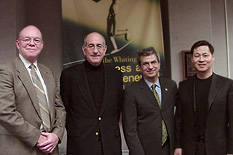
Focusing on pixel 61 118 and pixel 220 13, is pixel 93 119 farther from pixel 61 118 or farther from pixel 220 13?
pixel 220 13

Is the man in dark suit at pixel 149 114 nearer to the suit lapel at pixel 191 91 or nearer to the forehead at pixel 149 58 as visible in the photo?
the forehead at pixel 149 58

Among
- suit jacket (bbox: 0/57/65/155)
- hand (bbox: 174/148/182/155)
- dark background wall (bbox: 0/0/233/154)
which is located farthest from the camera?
dark background wall (bbox: 0/0/233/154)

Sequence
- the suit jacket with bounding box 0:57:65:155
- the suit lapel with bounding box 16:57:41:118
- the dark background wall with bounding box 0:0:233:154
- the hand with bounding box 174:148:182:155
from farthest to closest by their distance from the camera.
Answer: the dark background wall with bounding box 0:0:233:154
the hand with bounding box 174:148:182:155
the suit lapel with bounding box 16:57:41:118
the suit jacket with bounding box 0:57:65:155

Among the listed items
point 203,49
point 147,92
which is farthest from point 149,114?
point 203,49

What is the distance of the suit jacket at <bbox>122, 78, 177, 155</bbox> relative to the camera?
6.27 feet

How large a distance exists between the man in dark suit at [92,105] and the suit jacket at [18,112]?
35 centimetres

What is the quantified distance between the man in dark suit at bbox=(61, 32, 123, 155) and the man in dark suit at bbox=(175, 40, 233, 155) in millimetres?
634

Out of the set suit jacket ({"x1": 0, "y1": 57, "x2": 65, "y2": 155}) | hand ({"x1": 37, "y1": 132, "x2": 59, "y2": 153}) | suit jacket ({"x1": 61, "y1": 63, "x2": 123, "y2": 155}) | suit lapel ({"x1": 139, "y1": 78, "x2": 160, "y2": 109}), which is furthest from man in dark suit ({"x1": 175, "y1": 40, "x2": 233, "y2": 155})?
suit jacket ({"x1": 0, "y1": 57, "x2": 65, "y2": 155})

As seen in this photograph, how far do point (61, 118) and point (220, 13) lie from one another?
126 inches

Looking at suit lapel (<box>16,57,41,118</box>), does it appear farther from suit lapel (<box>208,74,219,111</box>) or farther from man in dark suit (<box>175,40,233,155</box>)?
suit lapel (<box>208,74,219,111</box>)

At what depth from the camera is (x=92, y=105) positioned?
1927mm

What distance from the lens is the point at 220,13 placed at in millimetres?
3641

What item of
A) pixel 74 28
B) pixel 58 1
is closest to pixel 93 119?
pixel 74 28

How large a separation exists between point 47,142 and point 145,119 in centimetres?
86
